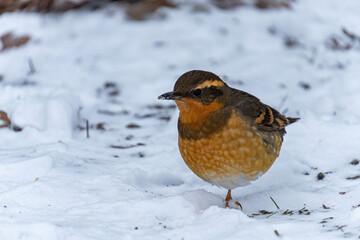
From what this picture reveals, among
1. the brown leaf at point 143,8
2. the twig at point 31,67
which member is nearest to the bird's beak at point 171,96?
the twig at point 31,67

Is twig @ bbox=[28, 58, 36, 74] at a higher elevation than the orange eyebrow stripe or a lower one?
lower

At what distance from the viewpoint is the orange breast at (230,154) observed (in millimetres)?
4754

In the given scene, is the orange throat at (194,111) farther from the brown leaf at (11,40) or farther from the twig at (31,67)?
the brown leaf at (11,40)

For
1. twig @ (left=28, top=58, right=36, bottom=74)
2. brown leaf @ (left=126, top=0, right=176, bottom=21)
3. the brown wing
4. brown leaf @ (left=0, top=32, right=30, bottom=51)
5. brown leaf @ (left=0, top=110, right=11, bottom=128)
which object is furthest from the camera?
brown leaf @ (left=126, top=0, right=176, bottom=21)

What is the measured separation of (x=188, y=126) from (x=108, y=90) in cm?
356

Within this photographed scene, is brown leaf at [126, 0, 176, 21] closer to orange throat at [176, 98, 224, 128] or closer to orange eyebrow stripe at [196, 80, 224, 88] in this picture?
orange eyebrow stripe at [196, 80, 224, 88]

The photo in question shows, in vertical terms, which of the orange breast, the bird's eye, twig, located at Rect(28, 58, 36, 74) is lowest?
twig, located at Rect(28, 58, 36, 74)

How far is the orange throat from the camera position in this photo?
4836 millimetres

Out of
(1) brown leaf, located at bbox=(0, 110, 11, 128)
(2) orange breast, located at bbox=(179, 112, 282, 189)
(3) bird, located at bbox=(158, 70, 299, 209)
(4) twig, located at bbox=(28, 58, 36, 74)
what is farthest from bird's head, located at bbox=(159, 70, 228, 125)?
(4) twig, located at bbox=(28, 58, 36, 74)

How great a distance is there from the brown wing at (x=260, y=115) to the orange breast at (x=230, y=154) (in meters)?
0.17

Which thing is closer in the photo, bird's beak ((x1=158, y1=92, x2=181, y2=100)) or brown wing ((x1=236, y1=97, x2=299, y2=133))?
bird's beak ((x1=158, y1=92, x2=181, y2=100))

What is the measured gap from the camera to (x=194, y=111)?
4879 mm

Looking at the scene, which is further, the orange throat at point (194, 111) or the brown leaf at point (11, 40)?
the brown leaf at point (11, 40)

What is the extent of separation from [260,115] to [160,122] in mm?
2334
